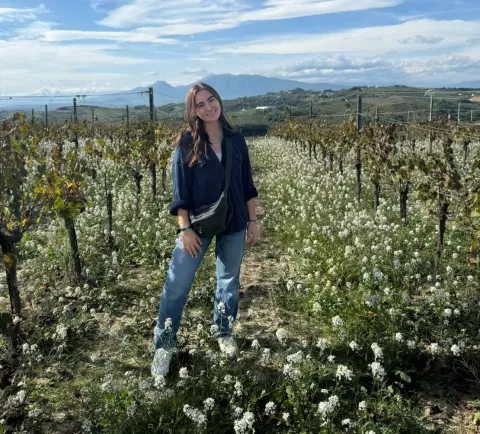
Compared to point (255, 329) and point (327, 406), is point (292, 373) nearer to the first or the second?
point (327, 406)

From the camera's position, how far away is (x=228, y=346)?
4.64m

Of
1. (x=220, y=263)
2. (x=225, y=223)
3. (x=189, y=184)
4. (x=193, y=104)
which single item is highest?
(x=193, y=104)

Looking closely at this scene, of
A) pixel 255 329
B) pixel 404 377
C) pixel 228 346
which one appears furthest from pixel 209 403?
pixel 255 329

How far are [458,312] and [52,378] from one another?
412cm

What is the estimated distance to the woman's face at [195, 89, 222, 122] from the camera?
4.18 meters

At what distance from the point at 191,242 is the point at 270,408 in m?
1.55

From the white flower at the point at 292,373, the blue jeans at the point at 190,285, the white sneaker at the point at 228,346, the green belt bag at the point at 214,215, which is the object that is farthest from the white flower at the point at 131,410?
the green belt bag at the point at 214,215

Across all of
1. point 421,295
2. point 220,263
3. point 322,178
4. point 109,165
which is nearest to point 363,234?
point 421,295

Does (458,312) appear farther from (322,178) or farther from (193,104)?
(322,178)

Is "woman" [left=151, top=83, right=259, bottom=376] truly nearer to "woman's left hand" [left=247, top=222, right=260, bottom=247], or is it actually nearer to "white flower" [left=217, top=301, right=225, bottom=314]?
"white flower" [left=217, top=301, right=225, bottom=314]

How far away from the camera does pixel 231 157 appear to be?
436 cm

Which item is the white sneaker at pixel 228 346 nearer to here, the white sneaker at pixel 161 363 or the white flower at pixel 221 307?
the white flower at pixel 221 307

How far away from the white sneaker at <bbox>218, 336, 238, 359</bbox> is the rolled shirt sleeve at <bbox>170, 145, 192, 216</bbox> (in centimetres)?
135

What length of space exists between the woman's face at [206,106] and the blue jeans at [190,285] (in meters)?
1.11
